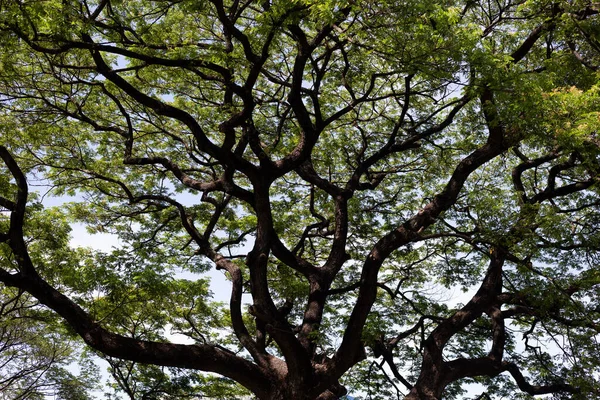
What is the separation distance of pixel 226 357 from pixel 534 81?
4811 mm

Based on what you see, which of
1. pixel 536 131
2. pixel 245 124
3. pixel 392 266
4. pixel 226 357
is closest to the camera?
pixel 536 131

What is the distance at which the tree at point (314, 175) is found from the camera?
5.78m

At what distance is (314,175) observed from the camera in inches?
329

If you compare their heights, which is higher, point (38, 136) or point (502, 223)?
point (38, 136)

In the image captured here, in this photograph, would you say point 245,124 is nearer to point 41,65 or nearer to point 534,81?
point 41,65

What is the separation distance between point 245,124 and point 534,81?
140 inches

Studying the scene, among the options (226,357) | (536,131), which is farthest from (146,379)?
(536,131)

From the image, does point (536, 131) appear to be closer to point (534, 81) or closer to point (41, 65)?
point (534, 81)

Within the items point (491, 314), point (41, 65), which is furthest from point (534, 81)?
point (41, 65)

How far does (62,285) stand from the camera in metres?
8.93

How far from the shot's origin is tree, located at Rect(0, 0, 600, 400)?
19.0 feet

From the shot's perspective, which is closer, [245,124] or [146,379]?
[245,124]

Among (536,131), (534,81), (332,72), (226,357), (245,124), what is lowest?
(226,357)

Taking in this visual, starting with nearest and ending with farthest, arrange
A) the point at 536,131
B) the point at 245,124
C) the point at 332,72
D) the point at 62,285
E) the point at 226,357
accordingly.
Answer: the point at 536,131, the point at 226,357, the point at 245,124, the point at 332,72, the point at 62,285
